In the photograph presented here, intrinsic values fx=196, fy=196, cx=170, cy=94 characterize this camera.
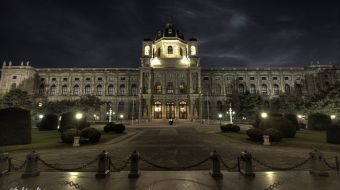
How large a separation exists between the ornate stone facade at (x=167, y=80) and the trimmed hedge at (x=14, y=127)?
1595 inches

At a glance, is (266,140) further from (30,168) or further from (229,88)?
(229,88)

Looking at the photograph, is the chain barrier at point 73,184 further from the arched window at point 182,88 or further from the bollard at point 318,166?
the arched window at point 182,88

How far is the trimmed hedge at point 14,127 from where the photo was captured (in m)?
15.8

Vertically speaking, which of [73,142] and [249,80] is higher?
[249,80]

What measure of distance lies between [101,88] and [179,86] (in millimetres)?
27525

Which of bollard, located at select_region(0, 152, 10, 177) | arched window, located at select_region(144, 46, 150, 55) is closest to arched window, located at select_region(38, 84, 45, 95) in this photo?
arched window, located at select_region(144, 46, 150, 55)

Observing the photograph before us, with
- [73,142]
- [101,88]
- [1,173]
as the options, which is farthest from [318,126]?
[101,88]

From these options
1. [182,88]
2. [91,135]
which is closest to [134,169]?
[91,135]

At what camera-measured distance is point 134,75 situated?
66.8 meters

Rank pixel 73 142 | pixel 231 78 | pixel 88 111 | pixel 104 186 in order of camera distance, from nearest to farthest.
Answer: pixel 104 186, pixel 73 142, pixel 88 111, pixel 231 78

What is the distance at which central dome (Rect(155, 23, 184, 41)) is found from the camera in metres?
63.8

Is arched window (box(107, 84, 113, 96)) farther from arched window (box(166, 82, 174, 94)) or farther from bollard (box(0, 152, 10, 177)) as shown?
bollard (box(0, 152, 10, 177))

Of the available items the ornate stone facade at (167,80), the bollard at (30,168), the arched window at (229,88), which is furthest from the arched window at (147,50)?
the bollard at (30,168)

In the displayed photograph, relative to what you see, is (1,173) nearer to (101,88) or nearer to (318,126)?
(318,126)
